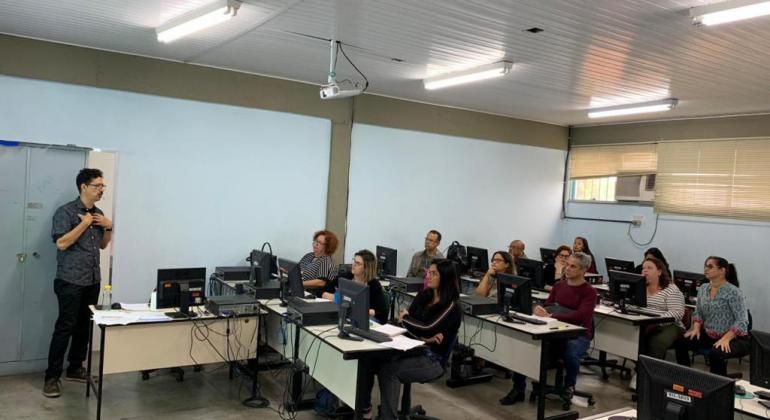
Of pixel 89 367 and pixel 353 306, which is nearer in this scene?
pixel 353 306

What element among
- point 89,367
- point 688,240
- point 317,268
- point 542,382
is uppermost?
point 688,240

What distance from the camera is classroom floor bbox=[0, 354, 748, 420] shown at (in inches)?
168

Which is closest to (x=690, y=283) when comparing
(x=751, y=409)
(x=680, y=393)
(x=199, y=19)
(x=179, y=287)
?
(x=751, y=409)

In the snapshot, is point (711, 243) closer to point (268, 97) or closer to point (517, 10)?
point (517, 10)

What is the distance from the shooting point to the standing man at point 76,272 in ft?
15.2

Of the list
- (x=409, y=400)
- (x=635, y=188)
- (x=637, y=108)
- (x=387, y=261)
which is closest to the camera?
(x=409, y=400)

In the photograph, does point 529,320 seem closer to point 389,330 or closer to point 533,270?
point 389,330

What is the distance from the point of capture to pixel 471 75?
18.6ft

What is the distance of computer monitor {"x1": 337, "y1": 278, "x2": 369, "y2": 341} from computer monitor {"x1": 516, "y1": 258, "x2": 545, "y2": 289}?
2849 mm

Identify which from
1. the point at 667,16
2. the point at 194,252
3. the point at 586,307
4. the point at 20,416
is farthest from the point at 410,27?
the point at 20,416

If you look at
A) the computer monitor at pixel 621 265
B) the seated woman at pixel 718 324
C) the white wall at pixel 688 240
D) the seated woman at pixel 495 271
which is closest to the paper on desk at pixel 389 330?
the seated woman at pixel 495 271

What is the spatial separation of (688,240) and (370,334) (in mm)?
5903

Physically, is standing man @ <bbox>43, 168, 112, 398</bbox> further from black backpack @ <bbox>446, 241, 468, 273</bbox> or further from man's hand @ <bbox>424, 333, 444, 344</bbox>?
black backpack @ <bbox>446, 241, 468, 273</bbox>

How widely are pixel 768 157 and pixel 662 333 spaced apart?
3.38 meters
